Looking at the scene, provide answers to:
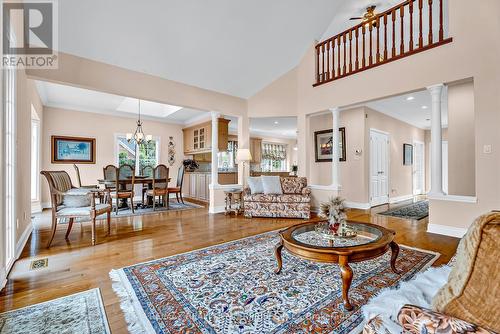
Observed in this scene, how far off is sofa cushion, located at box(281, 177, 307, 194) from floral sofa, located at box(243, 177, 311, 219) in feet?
0.07

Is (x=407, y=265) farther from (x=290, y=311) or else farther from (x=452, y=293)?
(x=452, y=293)

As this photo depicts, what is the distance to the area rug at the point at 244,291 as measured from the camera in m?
1.59

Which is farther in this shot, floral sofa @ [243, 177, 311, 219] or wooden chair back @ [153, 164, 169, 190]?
wooden chair back @ [153, 164, 169, 190]

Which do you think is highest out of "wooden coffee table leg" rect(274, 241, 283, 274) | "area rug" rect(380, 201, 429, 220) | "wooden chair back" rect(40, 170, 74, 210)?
"wooden chair back" rect(40, 170, 74, 210)

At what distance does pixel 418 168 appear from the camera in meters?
8.57

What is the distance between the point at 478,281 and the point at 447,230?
3.66 meters

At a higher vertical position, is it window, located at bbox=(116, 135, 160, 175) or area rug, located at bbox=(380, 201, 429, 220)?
window, located at bbox=(116, 135, 160, 175)

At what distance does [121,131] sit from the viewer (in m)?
7.22

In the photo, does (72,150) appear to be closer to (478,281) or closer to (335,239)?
(335,239)

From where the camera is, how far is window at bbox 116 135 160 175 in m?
7.28

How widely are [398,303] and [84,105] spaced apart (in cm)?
777

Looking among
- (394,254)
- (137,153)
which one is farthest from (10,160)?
(137,153)

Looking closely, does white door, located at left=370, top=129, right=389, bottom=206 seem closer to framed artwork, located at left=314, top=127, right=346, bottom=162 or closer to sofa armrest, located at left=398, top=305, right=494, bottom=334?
framed artwork, located at left=314, top=127, right=346, bottom=162
